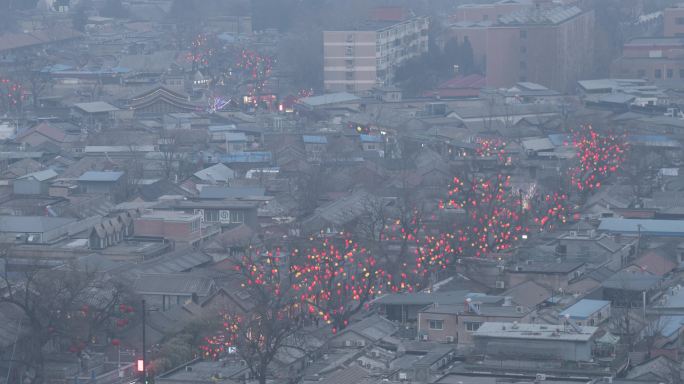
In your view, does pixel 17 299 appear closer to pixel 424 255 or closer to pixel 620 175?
pixel 424 255

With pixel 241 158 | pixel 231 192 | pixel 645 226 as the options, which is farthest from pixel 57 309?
pixel 241 158

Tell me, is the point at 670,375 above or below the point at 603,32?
below

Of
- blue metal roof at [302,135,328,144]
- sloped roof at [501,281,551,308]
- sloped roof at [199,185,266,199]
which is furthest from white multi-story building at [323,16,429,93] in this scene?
sloped roof at [501,281,551,308]

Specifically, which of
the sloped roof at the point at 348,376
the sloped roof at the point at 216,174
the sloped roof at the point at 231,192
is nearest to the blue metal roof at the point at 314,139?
the sloped roof at the point at 216,174

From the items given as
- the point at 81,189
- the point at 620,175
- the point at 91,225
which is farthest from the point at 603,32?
the point at 91,225

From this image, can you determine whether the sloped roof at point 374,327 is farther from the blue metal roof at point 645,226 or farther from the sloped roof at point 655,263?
the blue metal roof at point 645,226

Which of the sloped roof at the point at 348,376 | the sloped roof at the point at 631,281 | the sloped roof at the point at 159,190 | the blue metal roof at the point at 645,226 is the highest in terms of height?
the sloped roof at the point at 159,190
